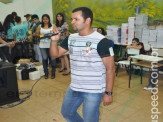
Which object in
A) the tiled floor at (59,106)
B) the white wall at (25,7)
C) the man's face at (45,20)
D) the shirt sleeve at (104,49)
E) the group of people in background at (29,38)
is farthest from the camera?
the white wall at (25,7)

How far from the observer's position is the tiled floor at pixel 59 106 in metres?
2.94

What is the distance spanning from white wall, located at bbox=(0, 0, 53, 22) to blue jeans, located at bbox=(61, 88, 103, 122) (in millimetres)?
5100

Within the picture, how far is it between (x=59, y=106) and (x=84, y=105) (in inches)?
61.4

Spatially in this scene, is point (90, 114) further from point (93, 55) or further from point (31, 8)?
point (31, 8)

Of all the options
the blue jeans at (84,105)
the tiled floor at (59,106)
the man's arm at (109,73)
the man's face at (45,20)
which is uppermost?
the man's face at (45,20)

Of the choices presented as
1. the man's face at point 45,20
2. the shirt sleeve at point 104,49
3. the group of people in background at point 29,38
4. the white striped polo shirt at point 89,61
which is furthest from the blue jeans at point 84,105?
the man's face at point 45,20

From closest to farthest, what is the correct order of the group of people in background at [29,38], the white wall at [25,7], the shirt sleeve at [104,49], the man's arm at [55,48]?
the shirt sleeve at [104,49], the man's arm at [55,48], the group of people in background at [29,38], the white wall at [25,7]

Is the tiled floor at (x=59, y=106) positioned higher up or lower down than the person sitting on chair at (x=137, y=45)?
lower down

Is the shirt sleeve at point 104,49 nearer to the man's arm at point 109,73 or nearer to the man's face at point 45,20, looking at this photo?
the man's arm at point 109,73

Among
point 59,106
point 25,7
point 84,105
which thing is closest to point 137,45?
point 59,106

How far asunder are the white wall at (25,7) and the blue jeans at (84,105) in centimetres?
510

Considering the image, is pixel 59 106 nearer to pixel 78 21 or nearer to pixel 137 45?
pixel 78 21

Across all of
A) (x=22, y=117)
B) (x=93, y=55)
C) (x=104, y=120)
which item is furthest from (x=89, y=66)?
(x=22, y=117)

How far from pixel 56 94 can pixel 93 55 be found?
7.43ft
